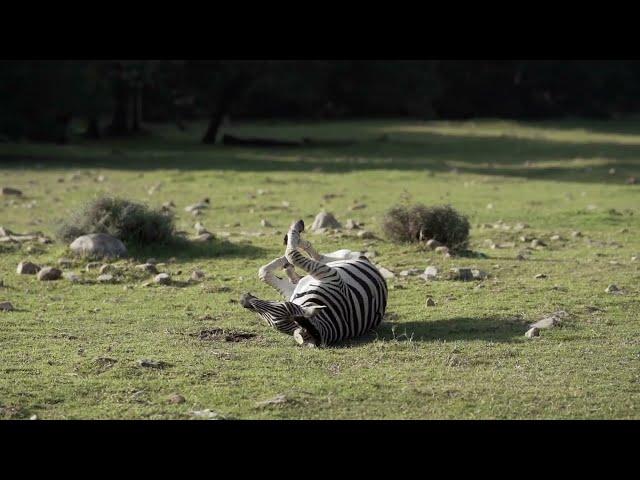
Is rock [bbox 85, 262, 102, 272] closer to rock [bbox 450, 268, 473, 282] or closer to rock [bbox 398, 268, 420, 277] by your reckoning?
rock [bbox 398, 268, 420, 277]

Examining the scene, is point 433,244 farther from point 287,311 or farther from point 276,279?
point 287,311

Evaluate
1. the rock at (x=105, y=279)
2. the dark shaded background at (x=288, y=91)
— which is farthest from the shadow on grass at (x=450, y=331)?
the dark shaded background at (x=288, y=91)

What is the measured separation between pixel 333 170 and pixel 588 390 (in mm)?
20825

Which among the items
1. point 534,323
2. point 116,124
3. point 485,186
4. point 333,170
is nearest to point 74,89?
point 116,124

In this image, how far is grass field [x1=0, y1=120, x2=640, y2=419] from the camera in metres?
6.63

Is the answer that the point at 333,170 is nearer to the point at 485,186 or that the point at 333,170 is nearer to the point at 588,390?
the point at 485,186

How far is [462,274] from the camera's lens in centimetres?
1132

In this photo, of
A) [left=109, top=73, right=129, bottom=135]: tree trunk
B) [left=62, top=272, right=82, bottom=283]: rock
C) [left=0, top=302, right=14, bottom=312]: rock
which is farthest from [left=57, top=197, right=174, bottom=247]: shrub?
[left=109, top=73, right=129, bottom=135]: tree trunk

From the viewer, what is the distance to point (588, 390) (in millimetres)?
6809

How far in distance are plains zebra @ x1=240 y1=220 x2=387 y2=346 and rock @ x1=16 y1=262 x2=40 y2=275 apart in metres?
4.35

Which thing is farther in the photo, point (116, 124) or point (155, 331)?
point (116, 124)

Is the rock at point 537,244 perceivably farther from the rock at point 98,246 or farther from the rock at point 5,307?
the rock at point 5,307

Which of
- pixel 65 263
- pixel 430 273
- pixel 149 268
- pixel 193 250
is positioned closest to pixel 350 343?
pixel 430 273

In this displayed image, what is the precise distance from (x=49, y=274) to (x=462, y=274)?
4797 mm
